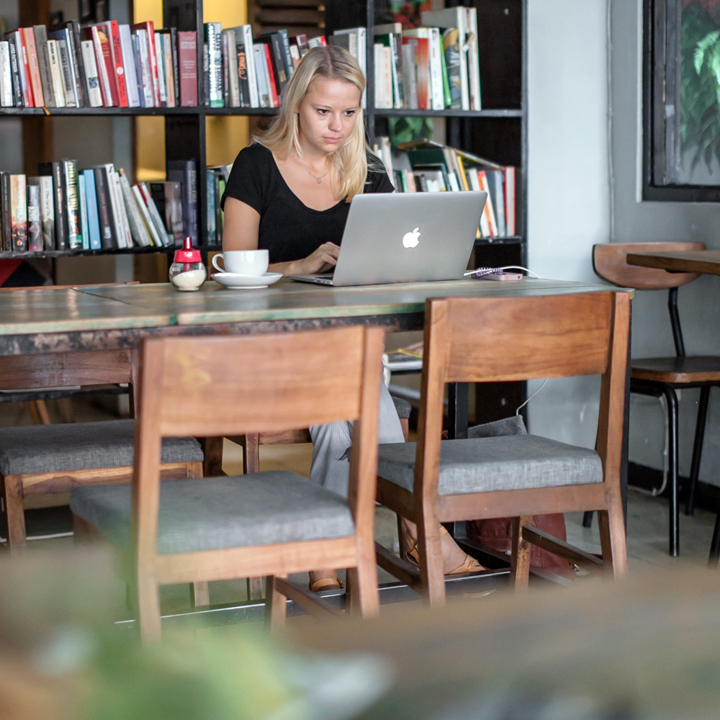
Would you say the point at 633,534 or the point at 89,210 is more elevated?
the point at 89,210

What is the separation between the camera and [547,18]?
141 inches

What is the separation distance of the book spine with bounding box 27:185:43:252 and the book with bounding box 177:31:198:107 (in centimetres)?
54

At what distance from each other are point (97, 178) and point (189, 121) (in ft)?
1.17

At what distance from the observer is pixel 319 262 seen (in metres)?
A: 2.28

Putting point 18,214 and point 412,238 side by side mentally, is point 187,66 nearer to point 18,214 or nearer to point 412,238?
point 18,214

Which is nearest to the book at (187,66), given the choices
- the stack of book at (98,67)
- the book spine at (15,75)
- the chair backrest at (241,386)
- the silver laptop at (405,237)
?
the stack of book at (98,67)

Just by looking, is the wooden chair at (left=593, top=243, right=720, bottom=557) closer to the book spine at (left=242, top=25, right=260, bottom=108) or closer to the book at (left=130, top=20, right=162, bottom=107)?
the book spine at (left=242, top=25, right=260, bottom=108)

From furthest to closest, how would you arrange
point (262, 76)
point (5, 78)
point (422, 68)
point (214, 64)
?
point (422, 68) → point (262, 76) → point (214, 64) → point (5, 78)

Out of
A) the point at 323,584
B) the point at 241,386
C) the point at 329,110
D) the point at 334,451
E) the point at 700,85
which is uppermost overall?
the point at 700,85

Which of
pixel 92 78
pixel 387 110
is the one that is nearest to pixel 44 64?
pixel 92 78

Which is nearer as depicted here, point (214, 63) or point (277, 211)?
point (277, 211)

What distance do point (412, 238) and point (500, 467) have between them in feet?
1.90

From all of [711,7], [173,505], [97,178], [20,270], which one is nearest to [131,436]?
[173,505]

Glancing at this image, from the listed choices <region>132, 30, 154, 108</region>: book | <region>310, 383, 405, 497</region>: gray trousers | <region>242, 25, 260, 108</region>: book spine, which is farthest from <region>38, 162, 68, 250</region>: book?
<region>310, 383, 405, 497</region>: gray trousers
